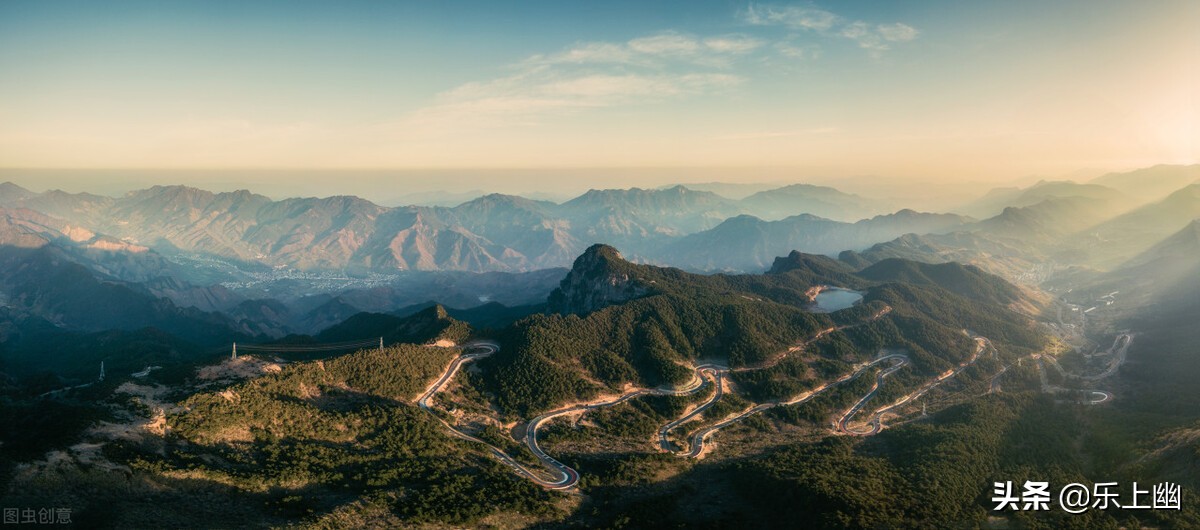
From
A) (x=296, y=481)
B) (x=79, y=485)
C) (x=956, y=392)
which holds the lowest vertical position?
(x=956, y=392)

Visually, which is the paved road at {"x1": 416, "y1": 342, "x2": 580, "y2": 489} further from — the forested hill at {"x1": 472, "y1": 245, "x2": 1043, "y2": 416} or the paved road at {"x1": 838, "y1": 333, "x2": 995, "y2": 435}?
the paved road at {"x1": 838, "y1": 333, "x2": 995, "y2": 435}

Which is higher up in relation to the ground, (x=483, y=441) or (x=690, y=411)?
(x=483, y=441)

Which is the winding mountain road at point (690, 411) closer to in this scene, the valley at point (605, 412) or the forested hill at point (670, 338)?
the valley at point (605, 412)

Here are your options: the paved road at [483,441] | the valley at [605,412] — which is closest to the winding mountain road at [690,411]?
the paved road at [483,441]

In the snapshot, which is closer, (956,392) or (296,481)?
(296,481)

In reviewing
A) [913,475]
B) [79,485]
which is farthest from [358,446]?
[913,475]

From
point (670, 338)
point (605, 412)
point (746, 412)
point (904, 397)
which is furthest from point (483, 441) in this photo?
point (904, 397)

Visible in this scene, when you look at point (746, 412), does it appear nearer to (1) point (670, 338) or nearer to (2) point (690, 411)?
(2) point (690, 411)

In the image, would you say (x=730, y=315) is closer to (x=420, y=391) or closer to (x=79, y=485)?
(x=420, y=391)

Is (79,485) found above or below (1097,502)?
above

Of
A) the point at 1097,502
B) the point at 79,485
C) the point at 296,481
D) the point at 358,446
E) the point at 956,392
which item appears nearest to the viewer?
the point at 79,485

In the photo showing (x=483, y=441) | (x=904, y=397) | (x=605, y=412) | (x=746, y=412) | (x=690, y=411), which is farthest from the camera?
(x=904, y=397)
